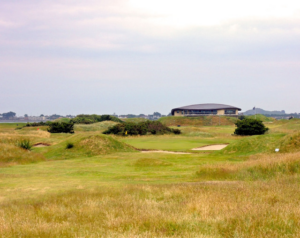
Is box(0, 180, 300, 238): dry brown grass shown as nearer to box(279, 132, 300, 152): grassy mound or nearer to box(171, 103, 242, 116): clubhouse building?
box(279, 132, 300, 152): grassy mound

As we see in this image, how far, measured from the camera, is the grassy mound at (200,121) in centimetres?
13150

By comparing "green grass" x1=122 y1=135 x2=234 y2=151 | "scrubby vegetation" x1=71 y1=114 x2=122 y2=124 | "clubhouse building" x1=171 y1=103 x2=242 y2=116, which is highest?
"clubhouse building" x1=171 y1=103 x2=242 y2=116

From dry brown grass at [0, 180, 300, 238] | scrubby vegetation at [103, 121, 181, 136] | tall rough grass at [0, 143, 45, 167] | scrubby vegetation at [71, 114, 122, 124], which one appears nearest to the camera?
dry brown grass at [0, 180, 300, 238]

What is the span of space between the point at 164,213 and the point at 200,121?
129m

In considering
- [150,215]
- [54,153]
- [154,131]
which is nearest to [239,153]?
[54,153]

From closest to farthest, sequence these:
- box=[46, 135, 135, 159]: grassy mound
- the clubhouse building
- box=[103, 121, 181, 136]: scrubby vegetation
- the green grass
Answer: box=[46, 135, 135, 159]: grassy mound
the green grass
box=[103, 121, 181, 136]: scrubby vegetation
the clubhouse building

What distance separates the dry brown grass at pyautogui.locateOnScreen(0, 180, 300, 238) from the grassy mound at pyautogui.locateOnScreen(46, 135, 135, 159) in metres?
23.7

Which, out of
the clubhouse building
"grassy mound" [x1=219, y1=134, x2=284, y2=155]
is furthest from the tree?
the clubhouse building

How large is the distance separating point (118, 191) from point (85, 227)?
4.42m

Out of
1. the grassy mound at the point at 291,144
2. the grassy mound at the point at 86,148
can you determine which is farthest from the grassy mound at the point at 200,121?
the grassy mound at the point at 291,144

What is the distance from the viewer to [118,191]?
472 inches

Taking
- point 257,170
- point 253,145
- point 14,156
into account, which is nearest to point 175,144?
point 253,145

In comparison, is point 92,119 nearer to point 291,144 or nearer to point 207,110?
point 207,110

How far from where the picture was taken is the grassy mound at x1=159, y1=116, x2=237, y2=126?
13150 cm
